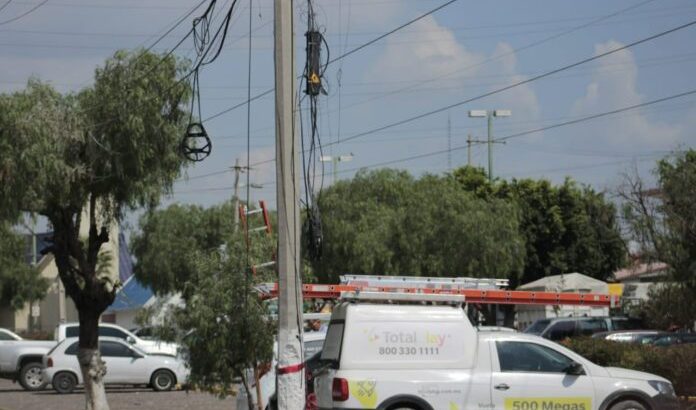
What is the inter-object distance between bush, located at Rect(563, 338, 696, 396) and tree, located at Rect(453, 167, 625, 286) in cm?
3136

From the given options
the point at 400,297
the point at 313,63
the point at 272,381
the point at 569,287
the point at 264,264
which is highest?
the point at 313,63

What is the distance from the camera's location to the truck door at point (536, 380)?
14.6 m

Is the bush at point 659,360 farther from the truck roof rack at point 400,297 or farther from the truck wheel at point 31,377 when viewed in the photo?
the truck wheel at point 31,377

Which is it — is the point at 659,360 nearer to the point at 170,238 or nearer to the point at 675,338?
the point at 675,338

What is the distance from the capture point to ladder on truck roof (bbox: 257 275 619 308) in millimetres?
14930

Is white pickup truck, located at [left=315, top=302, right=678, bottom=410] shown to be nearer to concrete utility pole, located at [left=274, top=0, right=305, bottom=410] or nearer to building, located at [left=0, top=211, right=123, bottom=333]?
concrete utility pole, located at [left=274, top=0, right=305, bottom=410]

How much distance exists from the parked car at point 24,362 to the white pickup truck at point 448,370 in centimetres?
1845

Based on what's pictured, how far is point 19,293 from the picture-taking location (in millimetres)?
64438

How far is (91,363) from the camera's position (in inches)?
785

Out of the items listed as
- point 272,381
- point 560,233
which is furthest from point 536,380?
point 560,233

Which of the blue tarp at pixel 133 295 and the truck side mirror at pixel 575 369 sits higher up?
the blue tarp at pixel 133 295

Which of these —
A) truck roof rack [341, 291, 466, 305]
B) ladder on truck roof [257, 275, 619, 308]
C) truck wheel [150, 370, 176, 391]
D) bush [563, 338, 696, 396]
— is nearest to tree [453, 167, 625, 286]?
truck wheel [150, 370, 176, 391]

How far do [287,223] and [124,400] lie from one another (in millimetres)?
14829

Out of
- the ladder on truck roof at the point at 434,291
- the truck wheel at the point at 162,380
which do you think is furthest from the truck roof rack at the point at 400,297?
the truck wheel at the point at 162,380
